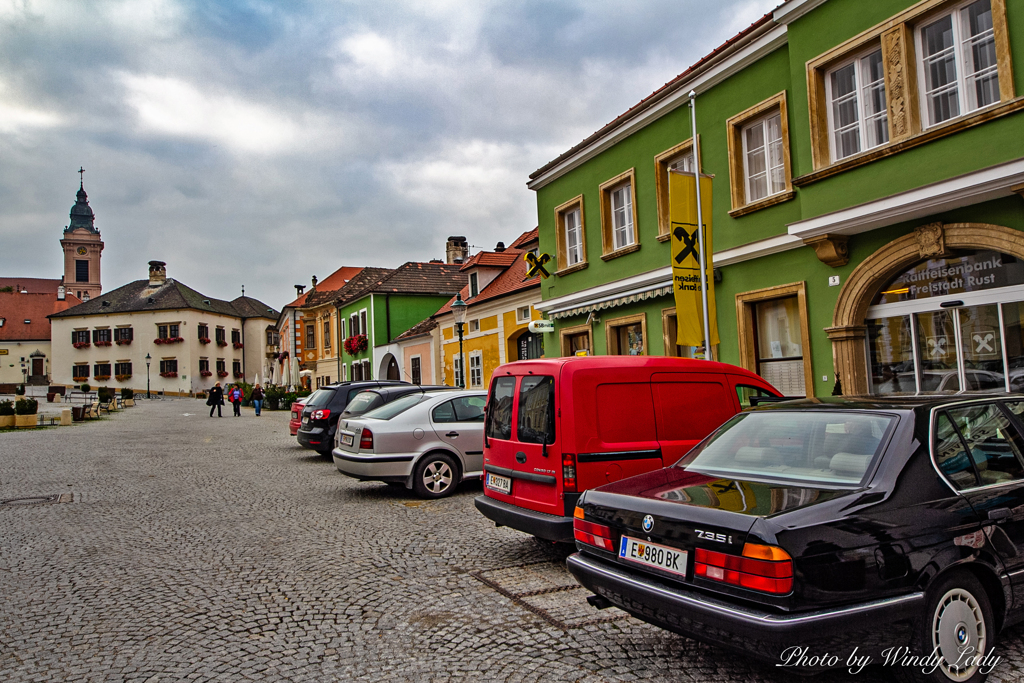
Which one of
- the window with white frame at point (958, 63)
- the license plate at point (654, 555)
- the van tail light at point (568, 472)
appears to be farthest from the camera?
the window with white frame at point (958, 63)

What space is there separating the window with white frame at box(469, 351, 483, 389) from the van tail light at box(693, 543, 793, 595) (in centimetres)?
2318

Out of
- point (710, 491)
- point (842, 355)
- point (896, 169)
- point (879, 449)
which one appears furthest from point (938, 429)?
point (842, 355)

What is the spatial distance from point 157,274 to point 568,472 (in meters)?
94.1

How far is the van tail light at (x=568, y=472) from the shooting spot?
580 cm

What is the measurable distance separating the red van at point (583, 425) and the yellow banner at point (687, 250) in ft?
19.5

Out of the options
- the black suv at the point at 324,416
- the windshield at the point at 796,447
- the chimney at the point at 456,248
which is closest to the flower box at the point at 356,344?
the chimney at the point at 456,248

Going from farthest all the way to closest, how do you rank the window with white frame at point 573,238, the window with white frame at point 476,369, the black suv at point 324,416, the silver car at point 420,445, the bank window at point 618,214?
1. the window with white frame at point 476,369
2. the window with white frame at point 573,238
3. the bank window at point 618,214
4. the black suv at point 324,416
5. the silver car at point 420,445

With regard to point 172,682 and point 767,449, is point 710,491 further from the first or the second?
point 172,682

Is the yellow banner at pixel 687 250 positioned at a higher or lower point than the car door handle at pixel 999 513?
higher

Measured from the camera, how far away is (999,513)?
3.77 metres

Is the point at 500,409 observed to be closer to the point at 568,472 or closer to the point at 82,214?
the point at 568,472

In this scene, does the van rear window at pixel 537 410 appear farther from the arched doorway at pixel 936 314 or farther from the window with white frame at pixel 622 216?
the window with white frame at pixel 622 216

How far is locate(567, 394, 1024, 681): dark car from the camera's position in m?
3.24

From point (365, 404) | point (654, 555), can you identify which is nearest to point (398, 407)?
point (365, 404)
